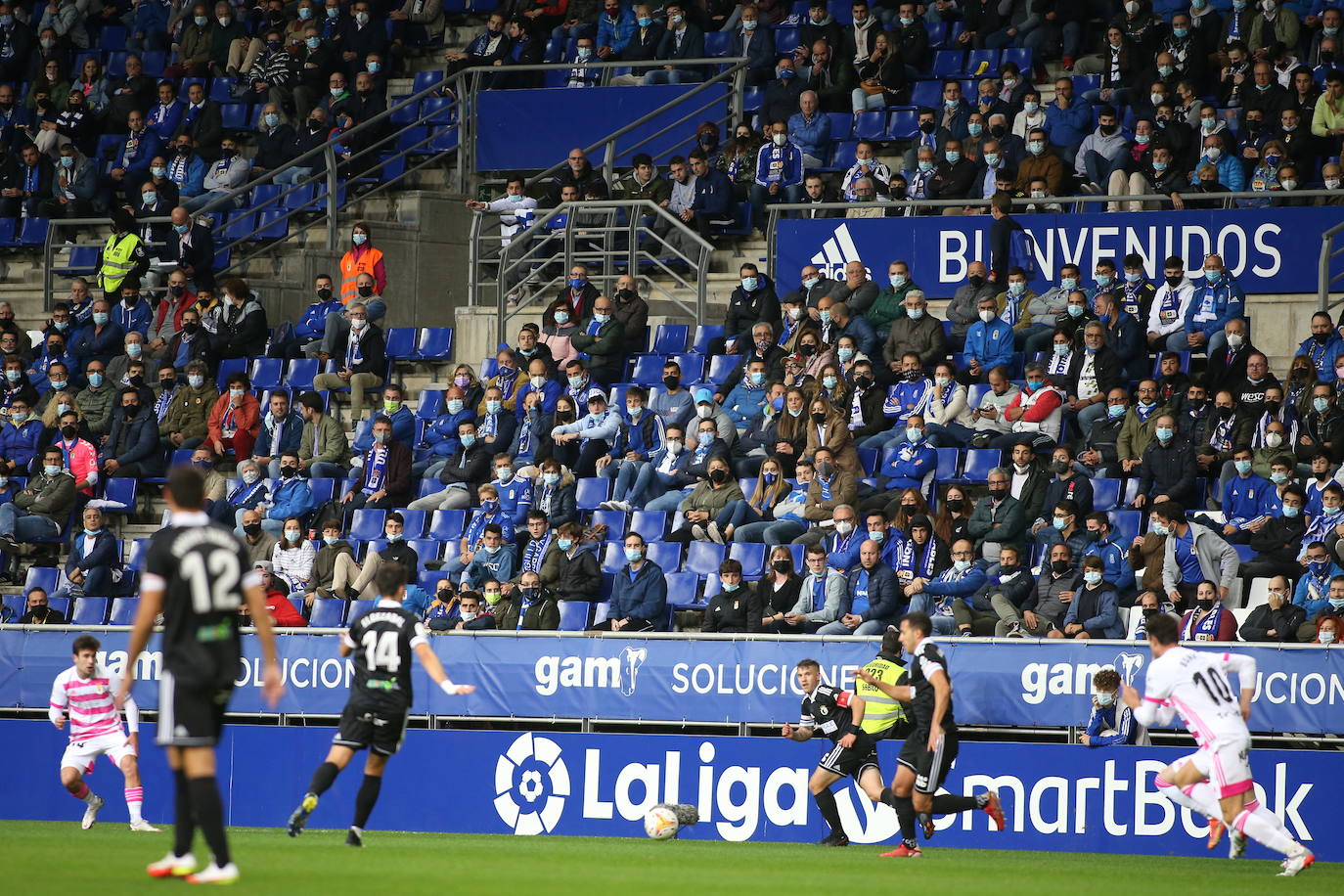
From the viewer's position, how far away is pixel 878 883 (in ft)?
36.8

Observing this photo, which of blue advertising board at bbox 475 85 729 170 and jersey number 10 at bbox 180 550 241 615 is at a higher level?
blue advertising board at bbox 475 85 729 170

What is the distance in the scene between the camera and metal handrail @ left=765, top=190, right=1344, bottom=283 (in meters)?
20.6

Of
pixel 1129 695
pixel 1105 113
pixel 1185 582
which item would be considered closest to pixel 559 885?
pixel 1129 695

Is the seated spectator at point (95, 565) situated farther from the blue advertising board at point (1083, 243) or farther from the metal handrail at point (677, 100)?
the blue advertising board at point (1083, 243)

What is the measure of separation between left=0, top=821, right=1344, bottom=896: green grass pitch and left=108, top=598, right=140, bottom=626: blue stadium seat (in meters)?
4.57

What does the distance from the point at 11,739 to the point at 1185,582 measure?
10588 millimetres

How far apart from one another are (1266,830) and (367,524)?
11010mm

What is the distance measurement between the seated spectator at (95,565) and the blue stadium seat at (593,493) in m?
5.00

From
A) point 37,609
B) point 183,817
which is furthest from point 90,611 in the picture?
point 183,817

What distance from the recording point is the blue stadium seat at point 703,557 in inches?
748

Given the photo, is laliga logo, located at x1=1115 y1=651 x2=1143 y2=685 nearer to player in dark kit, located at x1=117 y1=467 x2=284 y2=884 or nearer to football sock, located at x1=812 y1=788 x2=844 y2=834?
football sock, located at x1=812 y1=788 x2=844 y2=834

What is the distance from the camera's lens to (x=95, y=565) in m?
21.0

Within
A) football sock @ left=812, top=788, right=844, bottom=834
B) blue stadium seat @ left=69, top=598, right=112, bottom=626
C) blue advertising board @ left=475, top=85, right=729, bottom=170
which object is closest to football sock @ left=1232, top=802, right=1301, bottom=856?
football sock @ left=812, top=788, right=844, bottom=834

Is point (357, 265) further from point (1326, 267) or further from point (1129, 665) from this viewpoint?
point (1129, 665)
